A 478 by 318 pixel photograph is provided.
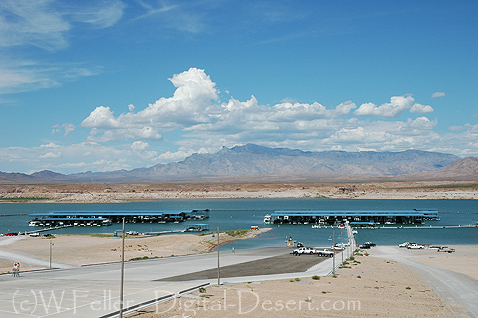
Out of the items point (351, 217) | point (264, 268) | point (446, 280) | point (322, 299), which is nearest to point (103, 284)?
point (264, 268)

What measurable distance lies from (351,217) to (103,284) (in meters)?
106

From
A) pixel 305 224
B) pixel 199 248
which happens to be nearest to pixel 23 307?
pixel 199 248

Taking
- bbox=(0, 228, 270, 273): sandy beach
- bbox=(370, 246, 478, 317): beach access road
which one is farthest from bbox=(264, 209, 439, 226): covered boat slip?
bbox=(370, 246, 478, 317): beach access road

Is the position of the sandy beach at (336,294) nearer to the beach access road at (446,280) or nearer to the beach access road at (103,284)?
the beach access road at (446,280)

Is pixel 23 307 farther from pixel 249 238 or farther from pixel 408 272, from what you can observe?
pixel 249 238

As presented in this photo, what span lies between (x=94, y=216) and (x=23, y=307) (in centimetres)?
12026

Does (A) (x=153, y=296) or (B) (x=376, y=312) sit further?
(A) (x=153, y=296)

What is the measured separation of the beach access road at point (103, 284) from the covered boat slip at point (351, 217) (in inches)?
2817

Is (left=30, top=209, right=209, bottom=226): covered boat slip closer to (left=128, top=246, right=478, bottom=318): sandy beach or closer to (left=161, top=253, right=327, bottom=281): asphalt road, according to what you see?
(left=161, top=253, right=327, bottom=281): asphalt road

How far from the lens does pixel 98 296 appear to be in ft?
106

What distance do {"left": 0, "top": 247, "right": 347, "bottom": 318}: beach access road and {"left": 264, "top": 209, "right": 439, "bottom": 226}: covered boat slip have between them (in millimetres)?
71542

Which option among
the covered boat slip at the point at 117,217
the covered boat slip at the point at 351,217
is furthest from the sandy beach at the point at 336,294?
the covered boat slip at the point at 117,217

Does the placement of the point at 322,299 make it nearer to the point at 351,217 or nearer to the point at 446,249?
the point at 446,249

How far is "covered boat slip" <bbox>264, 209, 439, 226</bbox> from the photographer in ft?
422
